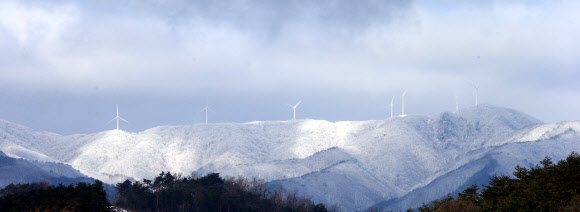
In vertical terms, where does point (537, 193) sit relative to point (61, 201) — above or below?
above

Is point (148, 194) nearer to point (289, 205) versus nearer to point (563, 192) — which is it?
point (289, 205)

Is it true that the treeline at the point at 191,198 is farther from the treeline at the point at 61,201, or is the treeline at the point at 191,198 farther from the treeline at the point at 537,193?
the treeline at the point at 537,193

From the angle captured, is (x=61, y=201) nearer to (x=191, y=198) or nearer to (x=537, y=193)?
(x=537, y=193)

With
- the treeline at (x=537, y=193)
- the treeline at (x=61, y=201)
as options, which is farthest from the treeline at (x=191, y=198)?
the treeline at (x=537, y=193)

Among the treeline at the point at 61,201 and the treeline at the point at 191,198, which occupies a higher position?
the treeline at the point at 61,201

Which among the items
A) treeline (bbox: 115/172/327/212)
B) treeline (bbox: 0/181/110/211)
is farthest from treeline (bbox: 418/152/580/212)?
treeline (bbox: 115/172/327/212)

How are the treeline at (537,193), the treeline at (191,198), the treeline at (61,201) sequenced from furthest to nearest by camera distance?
the treeline at (191,198)
the treeline at (61,201)
the treeline at (537,193)

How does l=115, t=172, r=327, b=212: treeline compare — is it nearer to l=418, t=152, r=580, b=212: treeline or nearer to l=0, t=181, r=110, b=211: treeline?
l=0, t=181, r=110, b=211: treeline

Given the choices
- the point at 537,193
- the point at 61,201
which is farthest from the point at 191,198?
the point at 537,193

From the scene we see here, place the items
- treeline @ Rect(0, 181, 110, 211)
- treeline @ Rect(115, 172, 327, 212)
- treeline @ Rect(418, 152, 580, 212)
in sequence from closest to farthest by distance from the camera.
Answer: treeline @ Rect(418, 152, 580, 212) → treeline @ Rect(0, 181, 110, 211) → treeline @ Rect(115, 172, 327, 212)
